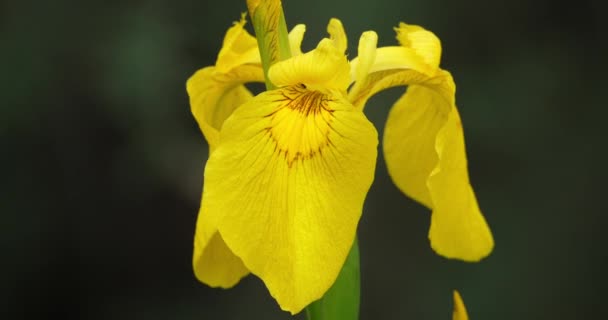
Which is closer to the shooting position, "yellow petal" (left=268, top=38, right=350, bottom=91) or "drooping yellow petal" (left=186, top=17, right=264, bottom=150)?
"yellow petal" (left=268, top=38, right=350, bottom=91)

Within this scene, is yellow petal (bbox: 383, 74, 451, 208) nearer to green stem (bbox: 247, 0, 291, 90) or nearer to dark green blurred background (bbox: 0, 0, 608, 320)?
green stem (bbox: 247, 0, 291, 90)

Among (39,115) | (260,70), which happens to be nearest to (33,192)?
(39,115)

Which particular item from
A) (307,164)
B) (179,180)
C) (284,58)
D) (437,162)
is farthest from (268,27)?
(179,180)

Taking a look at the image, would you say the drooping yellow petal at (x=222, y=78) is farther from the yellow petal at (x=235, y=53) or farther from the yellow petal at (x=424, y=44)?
the yellow petal at (x=424, y=44)

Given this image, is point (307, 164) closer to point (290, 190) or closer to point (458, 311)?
point (290, 190)

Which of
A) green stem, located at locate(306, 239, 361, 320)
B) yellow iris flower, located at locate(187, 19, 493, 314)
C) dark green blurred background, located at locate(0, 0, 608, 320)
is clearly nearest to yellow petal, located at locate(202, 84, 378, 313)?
yellow iris flower, located at locate(187, 19, 493, 314)

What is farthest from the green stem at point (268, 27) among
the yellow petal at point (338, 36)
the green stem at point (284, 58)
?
the yellow petal at point (338, 36)
